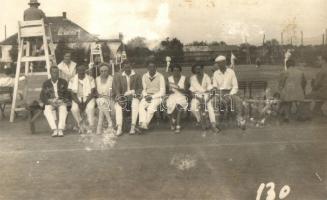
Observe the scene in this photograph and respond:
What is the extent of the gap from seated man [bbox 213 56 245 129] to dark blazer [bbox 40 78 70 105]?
2835 mm

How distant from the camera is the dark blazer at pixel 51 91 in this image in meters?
8.41

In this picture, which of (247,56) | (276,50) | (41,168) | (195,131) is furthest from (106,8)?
(276,50)

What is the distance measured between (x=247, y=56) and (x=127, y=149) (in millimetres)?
24906

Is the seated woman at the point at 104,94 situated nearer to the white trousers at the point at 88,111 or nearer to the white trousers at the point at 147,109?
the white trousers at the point at 88,111

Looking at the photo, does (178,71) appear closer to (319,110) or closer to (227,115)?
(227,115)

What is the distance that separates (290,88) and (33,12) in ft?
18.1

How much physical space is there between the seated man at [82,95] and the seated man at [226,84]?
7.77 ft

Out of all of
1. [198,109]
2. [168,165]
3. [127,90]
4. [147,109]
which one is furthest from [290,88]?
[168,165]

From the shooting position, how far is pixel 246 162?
19.6ft

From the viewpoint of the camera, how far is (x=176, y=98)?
27.7 feet

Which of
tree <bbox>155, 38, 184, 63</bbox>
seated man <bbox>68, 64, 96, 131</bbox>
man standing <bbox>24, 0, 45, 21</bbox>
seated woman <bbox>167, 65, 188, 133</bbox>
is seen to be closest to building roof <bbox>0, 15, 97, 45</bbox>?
tree <bbox>155, 38, 184, 63</bbox>

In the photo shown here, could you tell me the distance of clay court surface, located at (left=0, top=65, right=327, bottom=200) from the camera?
499 centimetres

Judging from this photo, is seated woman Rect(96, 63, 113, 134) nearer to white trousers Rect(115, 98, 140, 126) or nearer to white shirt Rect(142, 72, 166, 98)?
white trousers Rect(115, 98, 140, 126)

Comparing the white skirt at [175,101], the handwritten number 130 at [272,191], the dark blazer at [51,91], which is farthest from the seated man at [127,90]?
the handwritten number 130 at [272,191]
